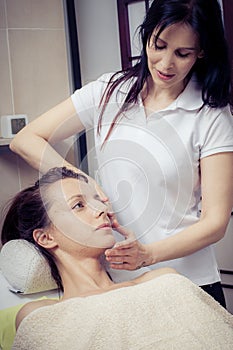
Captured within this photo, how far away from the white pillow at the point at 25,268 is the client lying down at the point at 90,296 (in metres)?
0.01

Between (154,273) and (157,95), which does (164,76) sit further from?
(154,273)

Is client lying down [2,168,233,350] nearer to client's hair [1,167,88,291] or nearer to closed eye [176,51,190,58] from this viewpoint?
client's hair [1,167,88,291]

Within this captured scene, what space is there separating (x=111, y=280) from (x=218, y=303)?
183 mm

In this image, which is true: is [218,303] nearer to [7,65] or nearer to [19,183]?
[19,183]

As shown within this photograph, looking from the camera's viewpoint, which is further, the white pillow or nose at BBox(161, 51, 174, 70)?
the white pillow

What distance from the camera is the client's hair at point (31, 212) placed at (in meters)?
0.95

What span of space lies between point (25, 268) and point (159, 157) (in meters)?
0.31

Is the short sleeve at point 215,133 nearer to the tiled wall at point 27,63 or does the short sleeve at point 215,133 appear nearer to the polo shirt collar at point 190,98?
the polo shirt collar at point 190,98

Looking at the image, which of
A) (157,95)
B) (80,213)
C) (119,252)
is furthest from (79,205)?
(157,95)

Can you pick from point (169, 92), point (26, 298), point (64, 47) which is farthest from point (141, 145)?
point (26, 298)

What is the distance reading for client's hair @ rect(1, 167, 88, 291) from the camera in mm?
949

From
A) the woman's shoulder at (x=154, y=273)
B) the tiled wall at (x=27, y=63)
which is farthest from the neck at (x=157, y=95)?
the woman's shoulder at (x=154, y=273)

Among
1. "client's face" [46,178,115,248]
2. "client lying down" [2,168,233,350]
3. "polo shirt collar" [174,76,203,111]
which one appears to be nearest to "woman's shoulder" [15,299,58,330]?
"client lying down" [2,168,233,350]

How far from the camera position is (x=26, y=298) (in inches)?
40.7
